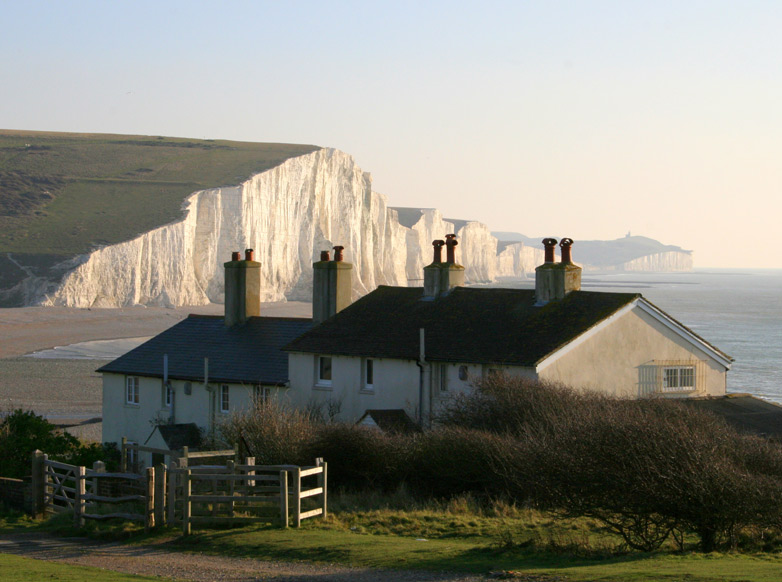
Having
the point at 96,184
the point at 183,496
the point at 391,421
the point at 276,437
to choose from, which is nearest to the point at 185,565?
the point at 183,496

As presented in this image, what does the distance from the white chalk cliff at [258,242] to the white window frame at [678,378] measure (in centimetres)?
8384

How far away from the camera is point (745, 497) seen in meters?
14.0

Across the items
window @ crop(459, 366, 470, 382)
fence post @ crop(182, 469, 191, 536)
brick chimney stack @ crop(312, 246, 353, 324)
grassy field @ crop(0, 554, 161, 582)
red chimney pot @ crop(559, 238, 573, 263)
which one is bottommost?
grassy field @ crop(0, 554, 161, 582)

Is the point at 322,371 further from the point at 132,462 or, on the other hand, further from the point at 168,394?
the point at 132,462

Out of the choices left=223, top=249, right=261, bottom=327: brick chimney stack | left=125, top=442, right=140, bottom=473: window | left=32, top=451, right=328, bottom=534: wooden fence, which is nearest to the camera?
left=32, top=451, right=328, bottom=534: wooden fence

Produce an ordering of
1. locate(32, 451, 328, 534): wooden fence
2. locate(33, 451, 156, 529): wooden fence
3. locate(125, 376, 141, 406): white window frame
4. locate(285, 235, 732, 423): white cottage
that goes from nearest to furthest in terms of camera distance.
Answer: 1. locate(32, 451, 328, 534): wooden fence
2. locate(33, 451, 156, 529): wooden fence
3. locate(285, 235, 732, 423): white cottage
4. locate(125, 376, 141, 406): white window frame

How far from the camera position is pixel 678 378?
94.1 ft

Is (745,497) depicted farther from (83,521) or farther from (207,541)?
(83,521)

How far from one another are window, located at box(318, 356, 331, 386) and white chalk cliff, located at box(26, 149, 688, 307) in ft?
259

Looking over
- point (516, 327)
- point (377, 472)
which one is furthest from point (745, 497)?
point (516, 327)

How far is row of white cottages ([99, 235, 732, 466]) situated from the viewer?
27.2 metres

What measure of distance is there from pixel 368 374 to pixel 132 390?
8.66 meters

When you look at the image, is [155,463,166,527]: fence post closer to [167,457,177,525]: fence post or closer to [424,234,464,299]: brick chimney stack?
[167,457,177,525]: fence post

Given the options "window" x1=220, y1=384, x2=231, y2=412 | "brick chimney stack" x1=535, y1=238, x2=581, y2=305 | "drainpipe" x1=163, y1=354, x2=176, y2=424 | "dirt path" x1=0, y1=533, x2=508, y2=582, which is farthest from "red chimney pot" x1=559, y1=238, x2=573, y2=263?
"dirt path" x1=0, y1=533, x2=508, y2=582
